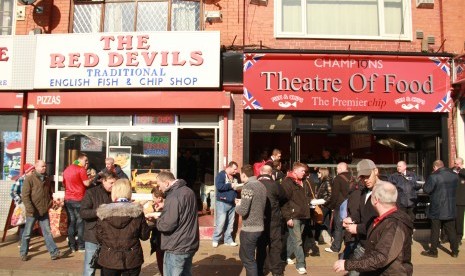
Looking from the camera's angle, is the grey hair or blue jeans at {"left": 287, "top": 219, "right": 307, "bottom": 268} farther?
blue jeans at {"left": 287, "top": 219, "right": 307, "bottom": 268}

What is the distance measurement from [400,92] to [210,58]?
462 centimetres

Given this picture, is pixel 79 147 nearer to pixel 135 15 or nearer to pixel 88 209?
pixel 135 15

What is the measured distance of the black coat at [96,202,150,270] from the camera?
4449 millimetres

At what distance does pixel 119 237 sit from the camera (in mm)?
4469

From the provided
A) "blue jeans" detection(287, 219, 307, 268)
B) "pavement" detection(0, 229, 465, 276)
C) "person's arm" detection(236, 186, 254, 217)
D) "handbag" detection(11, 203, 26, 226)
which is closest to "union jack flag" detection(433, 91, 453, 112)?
"pavement" detection(0, 229, 465, 276)

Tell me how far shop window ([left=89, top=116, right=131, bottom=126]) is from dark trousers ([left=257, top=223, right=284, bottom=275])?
16.4ft

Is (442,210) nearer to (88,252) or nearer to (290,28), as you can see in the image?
(290,28)

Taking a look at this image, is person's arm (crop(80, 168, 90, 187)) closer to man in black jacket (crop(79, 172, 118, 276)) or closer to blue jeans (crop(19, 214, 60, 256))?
blue jeans (crop(19, 214, 60, 256))

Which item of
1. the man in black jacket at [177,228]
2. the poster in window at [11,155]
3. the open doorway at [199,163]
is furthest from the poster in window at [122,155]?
the man in black jacket at [177,228]

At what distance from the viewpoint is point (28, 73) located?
33.2 feet

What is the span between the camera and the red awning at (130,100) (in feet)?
31.2

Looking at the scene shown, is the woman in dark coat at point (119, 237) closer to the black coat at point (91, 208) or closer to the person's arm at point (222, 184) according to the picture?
the black coat at point (91, 208)

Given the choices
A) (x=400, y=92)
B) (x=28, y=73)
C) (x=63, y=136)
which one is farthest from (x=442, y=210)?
(x=28, y=73)

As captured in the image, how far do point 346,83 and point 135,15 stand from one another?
18.5 ft
